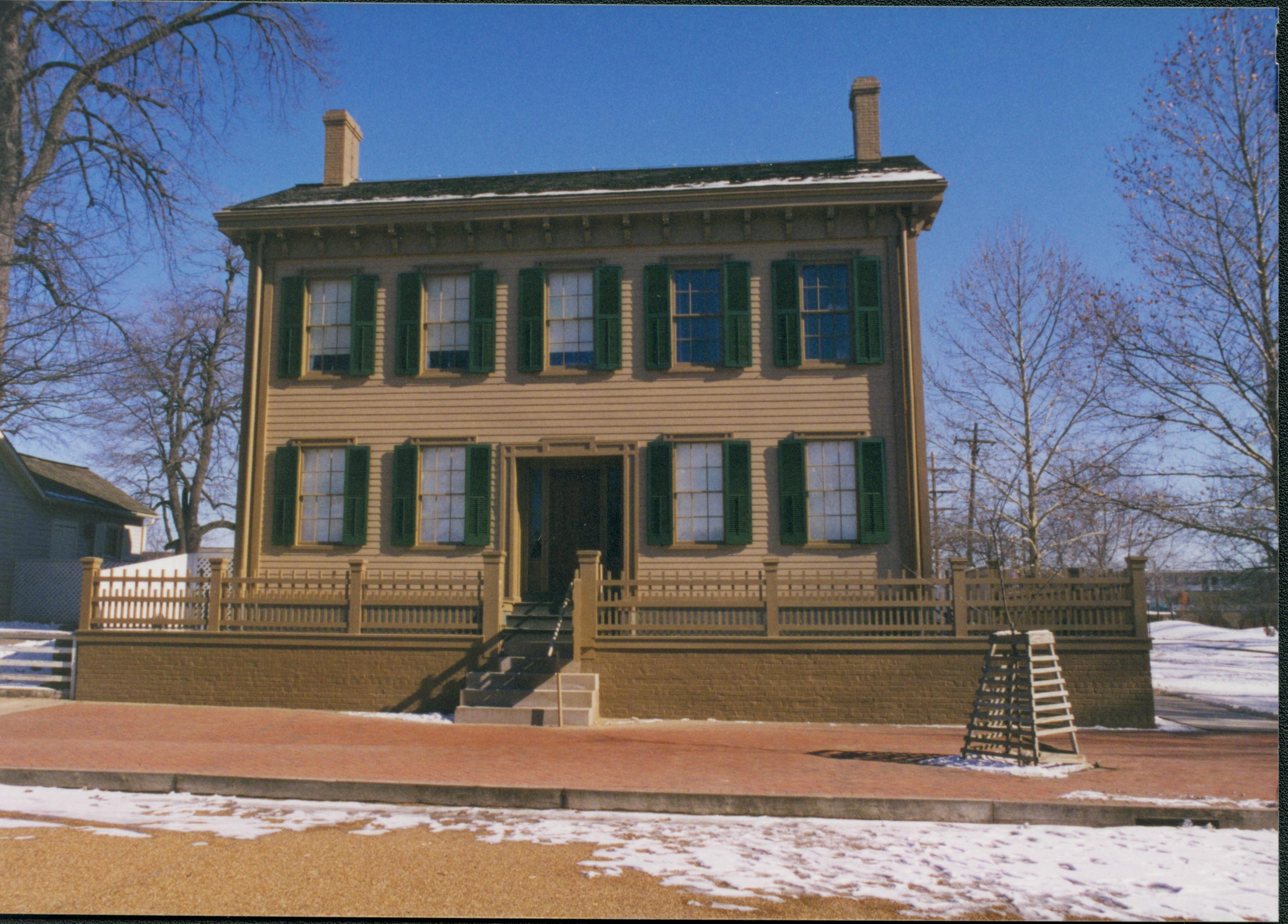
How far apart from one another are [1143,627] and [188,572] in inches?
753

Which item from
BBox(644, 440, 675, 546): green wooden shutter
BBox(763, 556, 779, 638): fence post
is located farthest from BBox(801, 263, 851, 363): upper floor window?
BBox(763, 556, 779, 638): fence post

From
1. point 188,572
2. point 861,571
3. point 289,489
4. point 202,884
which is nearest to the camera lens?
point 202,884

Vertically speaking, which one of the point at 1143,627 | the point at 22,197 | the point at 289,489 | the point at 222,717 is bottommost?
the point at 222,717

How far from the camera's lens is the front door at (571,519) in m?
15.4

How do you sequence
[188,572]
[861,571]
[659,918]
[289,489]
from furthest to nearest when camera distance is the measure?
[188,572]
[289,489]
[861,571]
[659,918]

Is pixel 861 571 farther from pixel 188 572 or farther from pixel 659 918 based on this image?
pixel 188 572

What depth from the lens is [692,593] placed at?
505 inches

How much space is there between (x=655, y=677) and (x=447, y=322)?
700cm

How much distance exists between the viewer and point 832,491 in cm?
1464

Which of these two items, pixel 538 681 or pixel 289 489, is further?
pixel 289 489

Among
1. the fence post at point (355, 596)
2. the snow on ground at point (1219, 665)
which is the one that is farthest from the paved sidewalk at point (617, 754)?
the snow on ground at point (1219, 665)

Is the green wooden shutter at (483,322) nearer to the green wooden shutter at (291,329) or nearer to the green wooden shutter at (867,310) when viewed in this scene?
the green wooden shutter at (291,329)

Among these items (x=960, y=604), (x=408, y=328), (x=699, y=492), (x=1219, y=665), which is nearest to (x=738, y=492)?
(x=699, y=492)

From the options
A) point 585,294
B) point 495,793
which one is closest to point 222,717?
point 495,793
